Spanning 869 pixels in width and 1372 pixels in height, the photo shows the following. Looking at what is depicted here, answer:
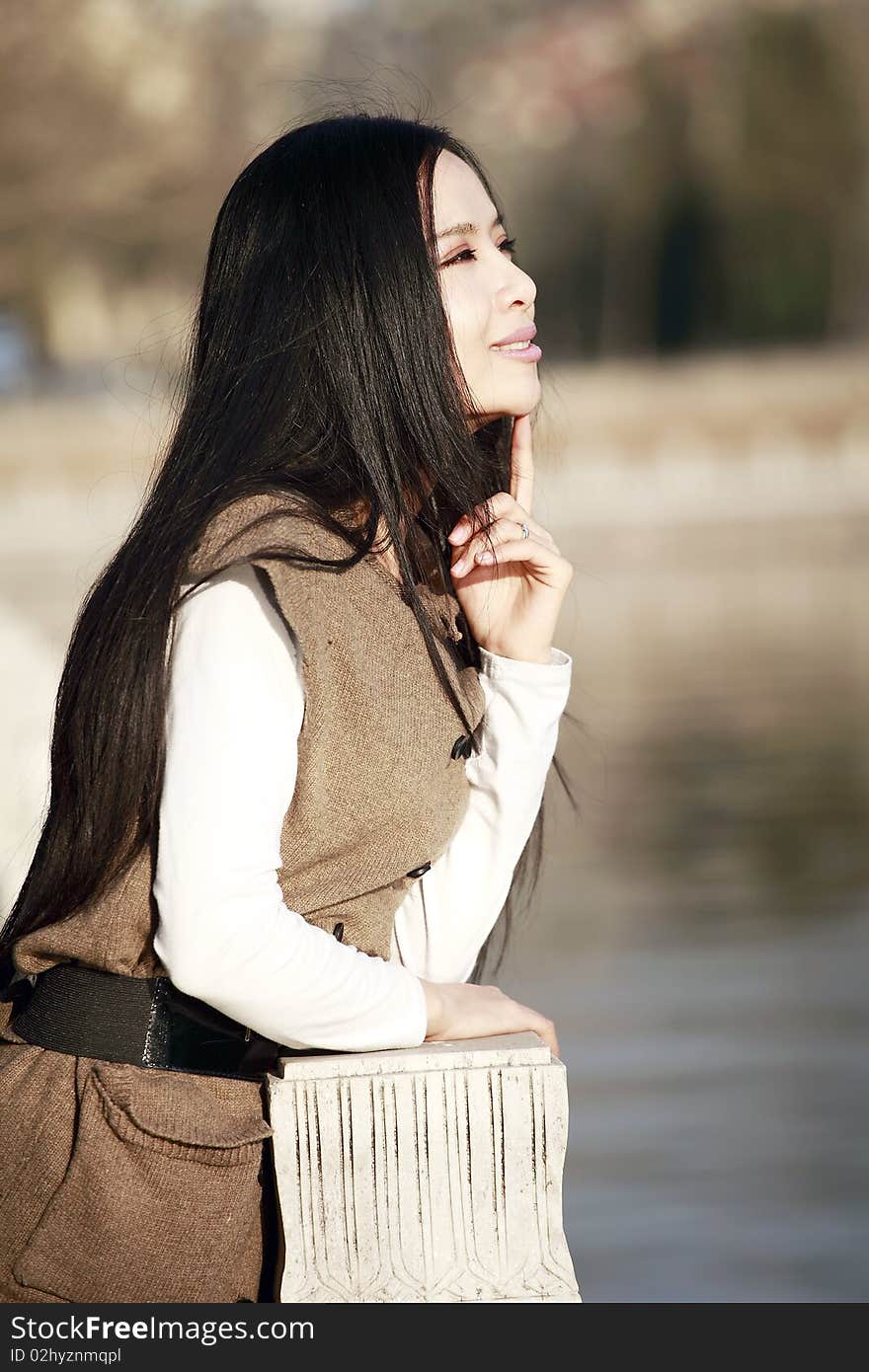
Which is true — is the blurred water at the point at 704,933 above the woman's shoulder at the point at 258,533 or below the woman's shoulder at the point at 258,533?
below

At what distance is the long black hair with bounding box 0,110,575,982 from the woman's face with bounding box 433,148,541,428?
0.07 feet

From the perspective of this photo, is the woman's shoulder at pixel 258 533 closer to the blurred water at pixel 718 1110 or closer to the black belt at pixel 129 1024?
the black belt at pixel 129 1024

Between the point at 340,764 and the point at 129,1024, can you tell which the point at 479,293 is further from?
the point at 129,1024

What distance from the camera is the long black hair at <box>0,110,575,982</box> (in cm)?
165

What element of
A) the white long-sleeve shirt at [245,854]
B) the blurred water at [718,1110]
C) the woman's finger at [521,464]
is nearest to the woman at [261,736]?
the white long-sleeve shirt at [245,854]

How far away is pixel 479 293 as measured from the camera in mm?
1832

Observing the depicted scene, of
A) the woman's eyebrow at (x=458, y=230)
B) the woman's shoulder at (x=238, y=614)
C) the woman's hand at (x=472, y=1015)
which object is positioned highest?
the woman's eyebrow at (x=458, y=230)

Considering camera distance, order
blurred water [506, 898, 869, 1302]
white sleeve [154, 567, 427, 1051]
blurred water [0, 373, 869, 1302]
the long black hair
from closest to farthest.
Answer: white sleeve [154, 567, 427, 1051], the long black hair, blurred water [506, 898, 869, 1302], blurred water [0, 373, 869, 1302]

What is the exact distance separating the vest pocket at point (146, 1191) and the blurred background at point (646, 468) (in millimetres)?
1080

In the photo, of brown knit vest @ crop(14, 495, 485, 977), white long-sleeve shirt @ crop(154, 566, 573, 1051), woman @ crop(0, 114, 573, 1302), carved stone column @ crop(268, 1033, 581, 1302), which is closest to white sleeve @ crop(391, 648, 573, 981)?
woman @ crop(0, 114, 573, 1302)

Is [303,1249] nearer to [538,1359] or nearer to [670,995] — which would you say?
[538,1359]

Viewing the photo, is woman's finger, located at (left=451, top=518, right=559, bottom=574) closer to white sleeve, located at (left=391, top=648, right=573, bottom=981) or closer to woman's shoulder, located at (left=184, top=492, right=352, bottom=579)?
white sleeve, located at (left=391, top=648, right=573, bottom=981)

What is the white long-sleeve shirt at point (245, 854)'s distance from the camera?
155 centimetres

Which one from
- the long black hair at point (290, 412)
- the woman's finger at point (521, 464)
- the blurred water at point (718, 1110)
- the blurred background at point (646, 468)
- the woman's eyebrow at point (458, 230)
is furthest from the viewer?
the blurred background at point (646, 468)
